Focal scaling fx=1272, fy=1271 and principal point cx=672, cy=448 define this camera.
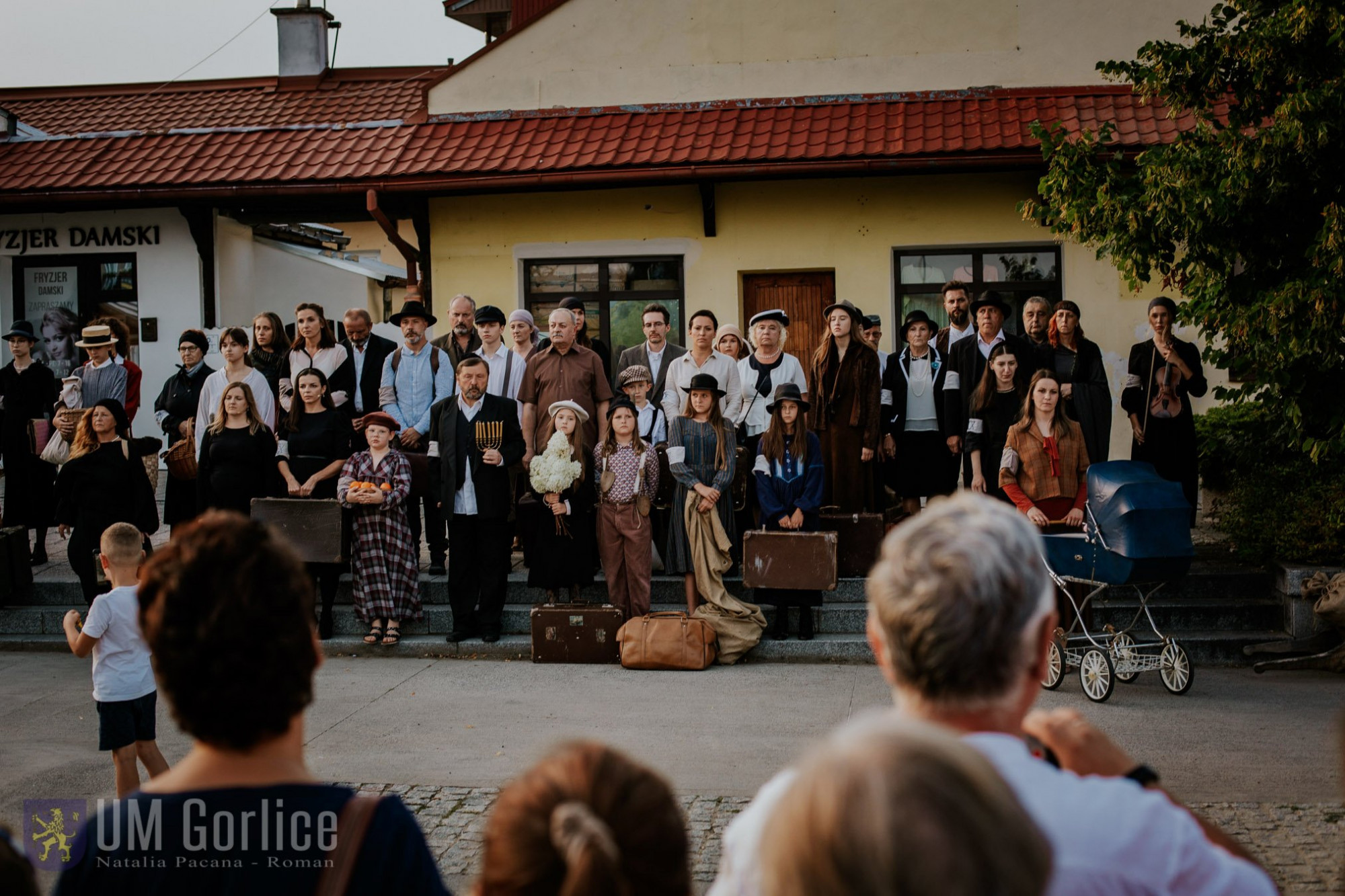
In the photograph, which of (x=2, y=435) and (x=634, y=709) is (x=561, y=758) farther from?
(x=2, y=435)

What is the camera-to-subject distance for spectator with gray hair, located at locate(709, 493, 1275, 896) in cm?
189

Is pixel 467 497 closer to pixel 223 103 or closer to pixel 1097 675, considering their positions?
pixel 1097 675

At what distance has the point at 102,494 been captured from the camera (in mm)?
9914

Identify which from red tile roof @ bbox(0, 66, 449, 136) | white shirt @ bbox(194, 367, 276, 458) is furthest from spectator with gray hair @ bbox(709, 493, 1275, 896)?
red tile roof @ bbox(0, 66, 449, 136)

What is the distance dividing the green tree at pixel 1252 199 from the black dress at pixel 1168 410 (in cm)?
70

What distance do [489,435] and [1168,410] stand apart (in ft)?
Result: 17.3

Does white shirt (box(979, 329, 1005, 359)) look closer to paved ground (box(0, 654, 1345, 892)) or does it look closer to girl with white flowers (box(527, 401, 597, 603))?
paved ground (box(0, 654, 1345, 892))

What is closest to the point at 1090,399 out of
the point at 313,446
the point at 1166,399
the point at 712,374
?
the point at 1166,399

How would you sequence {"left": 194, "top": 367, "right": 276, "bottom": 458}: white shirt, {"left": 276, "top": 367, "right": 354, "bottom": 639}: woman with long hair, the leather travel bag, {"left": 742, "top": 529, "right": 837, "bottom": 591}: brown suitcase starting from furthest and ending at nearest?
{"left": 194, "top": 367, "right": 276, "bottom": 458}: white shirt
{"left": 276, "top": 367, "right": 354, "bottom": 639}: woman with long hair
{"left": 742, "top": 529, "right": 837, "bottom": 591}: brown suitcase
the leather travel bag

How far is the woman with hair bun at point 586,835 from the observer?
163cm

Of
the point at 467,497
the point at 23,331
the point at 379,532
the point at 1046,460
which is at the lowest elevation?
the point at 379,532

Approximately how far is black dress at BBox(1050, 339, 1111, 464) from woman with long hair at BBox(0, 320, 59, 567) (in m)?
8.95

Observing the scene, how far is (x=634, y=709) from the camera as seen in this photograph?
7828mm

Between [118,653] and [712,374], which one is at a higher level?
[712,374]
